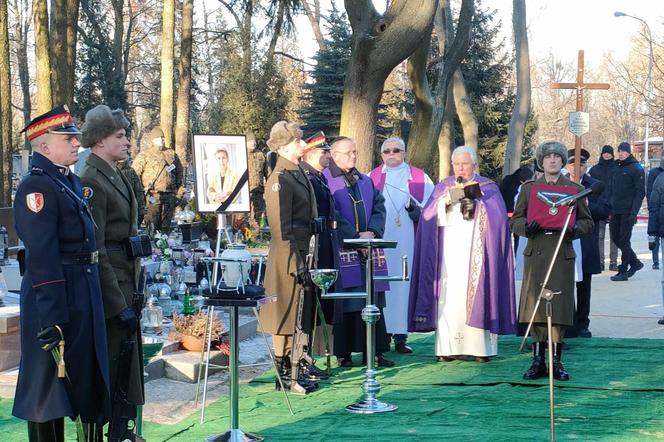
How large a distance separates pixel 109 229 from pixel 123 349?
25.5 inches

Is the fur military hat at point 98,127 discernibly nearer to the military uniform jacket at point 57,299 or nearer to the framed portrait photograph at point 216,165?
the military uniform jacket at point 57,299

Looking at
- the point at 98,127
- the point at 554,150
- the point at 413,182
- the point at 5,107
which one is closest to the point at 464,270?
the point at 413,182

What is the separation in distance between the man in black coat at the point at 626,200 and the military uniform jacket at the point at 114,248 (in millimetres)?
11482

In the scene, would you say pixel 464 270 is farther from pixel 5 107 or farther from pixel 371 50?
pixel 5 107

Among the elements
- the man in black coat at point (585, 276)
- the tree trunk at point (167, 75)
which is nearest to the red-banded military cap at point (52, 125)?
the man in black coat at point (585, 276)

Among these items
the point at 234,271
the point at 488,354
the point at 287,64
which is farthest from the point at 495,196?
the point at 287,64

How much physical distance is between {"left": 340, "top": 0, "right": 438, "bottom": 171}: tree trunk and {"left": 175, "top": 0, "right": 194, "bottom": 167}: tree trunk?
1174 centimetres

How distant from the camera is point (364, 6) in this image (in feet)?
41.8

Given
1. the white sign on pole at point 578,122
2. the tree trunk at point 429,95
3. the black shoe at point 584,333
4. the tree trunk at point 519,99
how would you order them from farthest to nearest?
the tree trunk at point 519,99
the white sign on pole at point 578,122
the tree trunk at point 429,95
the black shoe at point 584,333

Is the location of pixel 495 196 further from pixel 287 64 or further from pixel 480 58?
pixel 287 64

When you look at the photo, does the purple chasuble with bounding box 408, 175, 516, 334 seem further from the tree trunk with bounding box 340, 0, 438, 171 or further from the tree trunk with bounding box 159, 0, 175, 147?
the tree trunk with bounding box 159, 0, 175, 147

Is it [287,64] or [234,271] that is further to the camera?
[287,64]

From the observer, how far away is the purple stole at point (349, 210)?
8711 millimetres

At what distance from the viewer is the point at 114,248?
552 centimetres
